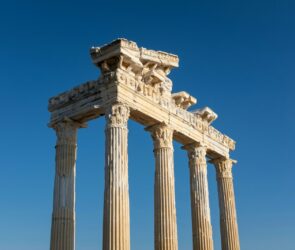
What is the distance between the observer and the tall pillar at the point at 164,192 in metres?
32.2

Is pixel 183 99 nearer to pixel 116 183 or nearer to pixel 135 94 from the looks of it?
pixel 135 94

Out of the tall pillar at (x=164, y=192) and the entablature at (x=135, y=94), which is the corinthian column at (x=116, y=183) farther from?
the tall pillar at (x=164, y=192)

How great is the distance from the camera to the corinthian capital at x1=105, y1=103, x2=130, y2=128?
99.1ft

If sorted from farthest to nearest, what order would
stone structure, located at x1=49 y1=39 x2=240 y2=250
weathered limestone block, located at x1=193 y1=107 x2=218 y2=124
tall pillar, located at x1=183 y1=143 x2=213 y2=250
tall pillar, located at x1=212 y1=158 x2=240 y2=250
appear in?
tall pillar, located at x1=212 y1=158 x2=240 y2=250, weathered limestone block, located at x1=193 y1=107 x2=218 y2=124, tall pillar, located at x1=183 y1=143 x2=213 y2=250, stone structure, located at x1=49 y1=39 x2=240 y2=250

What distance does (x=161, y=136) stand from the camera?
34.5 m

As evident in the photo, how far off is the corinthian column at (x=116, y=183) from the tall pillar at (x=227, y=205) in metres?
15.0

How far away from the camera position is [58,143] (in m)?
33.7

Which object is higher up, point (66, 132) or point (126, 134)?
point (66, 132)

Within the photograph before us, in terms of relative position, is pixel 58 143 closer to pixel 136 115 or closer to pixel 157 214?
pixel 136 115

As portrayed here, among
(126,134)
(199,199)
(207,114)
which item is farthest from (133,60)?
(199,199)

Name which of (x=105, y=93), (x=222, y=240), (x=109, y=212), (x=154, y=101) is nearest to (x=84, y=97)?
(x=105, y=93)

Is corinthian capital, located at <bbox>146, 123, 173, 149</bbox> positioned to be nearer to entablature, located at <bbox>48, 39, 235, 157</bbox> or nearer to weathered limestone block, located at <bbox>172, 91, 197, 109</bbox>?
entablature, located at <bbox>48, 39, 235, 157</bbox>

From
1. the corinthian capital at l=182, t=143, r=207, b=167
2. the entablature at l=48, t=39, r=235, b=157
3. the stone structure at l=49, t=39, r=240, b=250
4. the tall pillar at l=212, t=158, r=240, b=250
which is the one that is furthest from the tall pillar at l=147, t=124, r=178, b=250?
the tall pillar at l=212, t=158, r=240, b=250

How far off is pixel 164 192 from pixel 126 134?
521 cm
